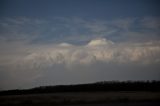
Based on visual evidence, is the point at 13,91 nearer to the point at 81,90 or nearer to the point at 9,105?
the point at 81,90

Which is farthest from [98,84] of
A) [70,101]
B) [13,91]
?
[70,101]

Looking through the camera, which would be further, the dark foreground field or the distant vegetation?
the distant vegetation

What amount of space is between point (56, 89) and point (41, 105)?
92.0 feet

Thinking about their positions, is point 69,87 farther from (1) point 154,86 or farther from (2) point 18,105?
(2) point 18,105

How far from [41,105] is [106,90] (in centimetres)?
2505

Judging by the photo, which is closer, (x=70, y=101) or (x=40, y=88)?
(x=70, y=101)

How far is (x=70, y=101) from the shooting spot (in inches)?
1551

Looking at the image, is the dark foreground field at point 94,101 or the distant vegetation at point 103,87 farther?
the distant vegetation at point 103,87

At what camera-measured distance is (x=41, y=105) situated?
115ft

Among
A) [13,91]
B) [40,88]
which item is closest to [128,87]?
[40,88]

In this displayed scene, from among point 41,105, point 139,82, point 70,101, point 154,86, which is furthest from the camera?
point 139,82

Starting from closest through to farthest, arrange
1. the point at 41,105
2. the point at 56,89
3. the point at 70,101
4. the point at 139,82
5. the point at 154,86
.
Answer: the point at 41,105 → the point at 70,101 → the point at 154,86 → the point at 139,82 → the point at 56,89

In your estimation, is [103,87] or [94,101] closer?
[94,101]

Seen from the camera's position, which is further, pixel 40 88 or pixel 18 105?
pixel 40 88
